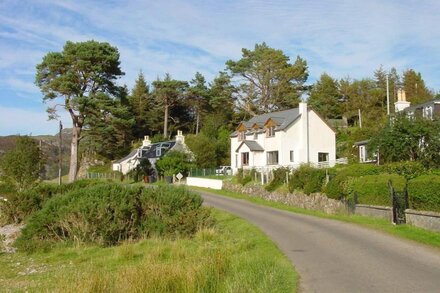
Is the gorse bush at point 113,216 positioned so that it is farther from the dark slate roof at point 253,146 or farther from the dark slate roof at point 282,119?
the dark slate roof at point 253,146

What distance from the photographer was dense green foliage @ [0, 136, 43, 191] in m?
42.0

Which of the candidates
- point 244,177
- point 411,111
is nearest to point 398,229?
point 244,177

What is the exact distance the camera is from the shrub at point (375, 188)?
65.9ft

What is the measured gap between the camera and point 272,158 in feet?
169

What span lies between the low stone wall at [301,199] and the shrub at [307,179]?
428 mm

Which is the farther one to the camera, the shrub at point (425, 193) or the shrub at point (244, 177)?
the shrub at point (244, 177)

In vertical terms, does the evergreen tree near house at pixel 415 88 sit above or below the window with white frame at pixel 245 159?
above

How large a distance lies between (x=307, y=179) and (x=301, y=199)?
4.19 feet

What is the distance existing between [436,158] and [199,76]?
5818cm

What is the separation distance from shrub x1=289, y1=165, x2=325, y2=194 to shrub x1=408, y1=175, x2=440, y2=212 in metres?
10.9

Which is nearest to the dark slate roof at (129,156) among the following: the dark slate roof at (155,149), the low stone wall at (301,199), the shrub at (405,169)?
the dark slate roof at (155,149)

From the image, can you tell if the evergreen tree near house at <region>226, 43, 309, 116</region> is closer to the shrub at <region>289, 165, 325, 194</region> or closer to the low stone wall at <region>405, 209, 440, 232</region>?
the shrub at <region>289, 165, 325, 194</region>

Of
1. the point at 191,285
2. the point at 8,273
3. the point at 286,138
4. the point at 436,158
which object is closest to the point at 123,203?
the point at 8,273

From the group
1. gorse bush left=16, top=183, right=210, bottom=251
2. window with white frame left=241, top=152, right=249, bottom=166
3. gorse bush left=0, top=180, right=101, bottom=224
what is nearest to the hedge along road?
gorse bush left=16, top=183, right=210, bottom=251
